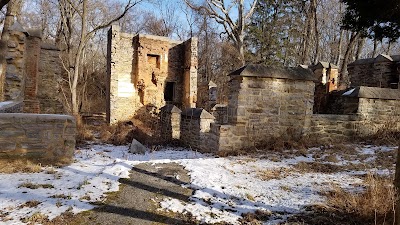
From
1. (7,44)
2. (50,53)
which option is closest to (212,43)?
(50,53)

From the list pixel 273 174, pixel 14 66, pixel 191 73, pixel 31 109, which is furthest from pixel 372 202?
pixel 191 73

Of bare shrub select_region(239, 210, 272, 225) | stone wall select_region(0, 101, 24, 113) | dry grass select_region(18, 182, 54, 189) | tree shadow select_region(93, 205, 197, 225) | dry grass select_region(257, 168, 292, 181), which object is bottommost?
tree shadow select_region(93, 205, 197, 225)

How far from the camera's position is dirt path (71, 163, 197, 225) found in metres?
2.84

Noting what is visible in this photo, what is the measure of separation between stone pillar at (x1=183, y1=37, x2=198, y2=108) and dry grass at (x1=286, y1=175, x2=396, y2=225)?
16125mm

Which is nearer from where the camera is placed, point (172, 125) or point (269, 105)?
point (269, 105)

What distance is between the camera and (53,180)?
12.8ft

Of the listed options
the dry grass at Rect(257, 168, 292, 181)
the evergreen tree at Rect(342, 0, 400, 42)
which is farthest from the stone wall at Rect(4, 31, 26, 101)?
the evergreen tree at Rect(342, 0, 400, 42)

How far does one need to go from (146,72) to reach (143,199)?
16026 millimetres

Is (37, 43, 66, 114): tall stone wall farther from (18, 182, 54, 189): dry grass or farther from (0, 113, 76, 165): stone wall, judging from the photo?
(18, 182, 54, 189): dry grass

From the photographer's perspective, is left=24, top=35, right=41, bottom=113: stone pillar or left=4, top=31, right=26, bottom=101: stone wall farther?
left=24, top=35, right=41, bottom=113: stone pillar

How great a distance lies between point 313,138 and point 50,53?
43.2 ft

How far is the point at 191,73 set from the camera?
19.1 meters

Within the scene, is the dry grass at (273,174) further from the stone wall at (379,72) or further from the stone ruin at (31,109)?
the stone wall at (379,72)

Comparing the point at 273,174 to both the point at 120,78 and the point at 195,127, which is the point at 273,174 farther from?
the point at 120,78
